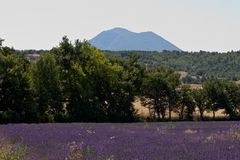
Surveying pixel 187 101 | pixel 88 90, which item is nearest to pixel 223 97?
pixel 187 101

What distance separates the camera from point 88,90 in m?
47.2

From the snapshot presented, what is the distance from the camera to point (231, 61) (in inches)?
7077

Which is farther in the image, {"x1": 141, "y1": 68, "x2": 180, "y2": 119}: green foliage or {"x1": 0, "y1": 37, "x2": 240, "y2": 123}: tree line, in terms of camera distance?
{"x1": 141, "y1": 68, "x2": 180, "y2": 119}: green foliage

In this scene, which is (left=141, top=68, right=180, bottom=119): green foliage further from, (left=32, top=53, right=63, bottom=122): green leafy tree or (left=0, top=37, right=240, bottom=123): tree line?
(left=32, top=53, right=63, bottom=122): green leafy tree

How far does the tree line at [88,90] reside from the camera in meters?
40.4

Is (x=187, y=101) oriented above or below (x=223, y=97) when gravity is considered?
below

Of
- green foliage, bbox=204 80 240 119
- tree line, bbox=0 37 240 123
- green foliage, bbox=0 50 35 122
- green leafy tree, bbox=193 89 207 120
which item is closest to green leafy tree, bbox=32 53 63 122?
tree line, bbox=0 37 240 123

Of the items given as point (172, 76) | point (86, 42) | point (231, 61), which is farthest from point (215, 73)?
point (86, 42)

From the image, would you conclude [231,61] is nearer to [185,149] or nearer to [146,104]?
[146,104]

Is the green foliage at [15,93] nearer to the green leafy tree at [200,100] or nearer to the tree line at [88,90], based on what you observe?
the tree line at [88,90]

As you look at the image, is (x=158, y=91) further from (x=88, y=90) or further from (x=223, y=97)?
(x=88, y=90)

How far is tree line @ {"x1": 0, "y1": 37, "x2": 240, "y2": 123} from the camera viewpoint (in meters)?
40.4

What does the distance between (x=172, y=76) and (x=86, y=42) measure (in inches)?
502

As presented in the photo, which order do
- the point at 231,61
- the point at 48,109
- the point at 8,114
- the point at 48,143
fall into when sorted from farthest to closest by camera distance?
1. the point at 231,61
2. the point at 48,109
3. the point at 8,114
4. the point at 48,143
